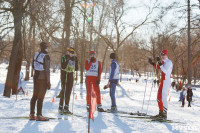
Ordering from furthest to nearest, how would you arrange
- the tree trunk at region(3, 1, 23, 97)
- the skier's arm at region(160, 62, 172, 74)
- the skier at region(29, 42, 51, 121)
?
the tree trunk at region(3, 1, 23, 97)
the skier's arm at region(160, 62, 172, 74)
the skier at region(29, 42, 51, 121)

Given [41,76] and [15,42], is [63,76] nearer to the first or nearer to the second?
[41,76]

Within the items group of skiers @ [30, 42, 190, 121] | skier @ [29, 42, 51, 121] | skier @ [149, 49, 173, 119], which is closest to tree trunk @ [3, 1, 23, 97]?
group of skiers @ [30, 42, 190, 121]

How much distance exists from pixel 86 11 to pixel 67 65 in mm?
7737

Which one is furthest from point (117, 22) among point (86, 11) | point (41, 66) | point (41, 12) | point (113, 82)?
point (41, 66)

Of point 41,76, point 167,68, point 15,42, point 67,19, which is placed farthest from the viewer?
point 67,19

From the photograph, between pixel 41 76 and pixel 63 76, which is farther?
pixel 63 76

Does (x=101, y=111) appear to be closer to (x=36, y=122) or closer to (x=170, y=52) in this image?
(x=36, y=122)

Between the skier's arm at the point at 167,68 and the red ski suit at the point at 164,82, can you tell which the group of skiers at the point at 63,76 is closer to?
the red ski suit at the point at 164,82

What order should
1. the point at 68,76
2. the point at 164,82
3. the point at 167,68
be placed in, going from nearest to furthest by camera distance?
the point at 167,68 < the point at 164,82 < the point at 68,76

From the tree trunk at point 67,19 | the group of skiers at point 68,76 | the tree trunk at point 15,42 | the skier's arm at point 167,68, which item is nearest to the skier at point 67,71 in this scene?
the group of skiers at point 68,76

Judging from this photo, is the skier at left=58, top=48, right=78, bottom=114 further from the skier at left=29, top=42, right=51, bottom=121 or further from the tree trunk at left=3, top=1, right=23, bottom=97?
the tree trunk at left=3, top=1, right=23, bottom=97

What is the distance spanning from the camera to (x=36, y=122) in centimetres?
489

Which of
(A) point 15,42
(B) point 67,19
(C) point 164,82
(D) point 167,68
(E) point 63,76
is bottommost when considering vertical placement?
(C) point 164,82

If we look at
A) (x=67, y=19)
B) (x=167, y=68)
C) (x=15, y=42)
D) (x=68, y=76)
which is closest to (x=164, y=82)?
(x=167, y=68)
